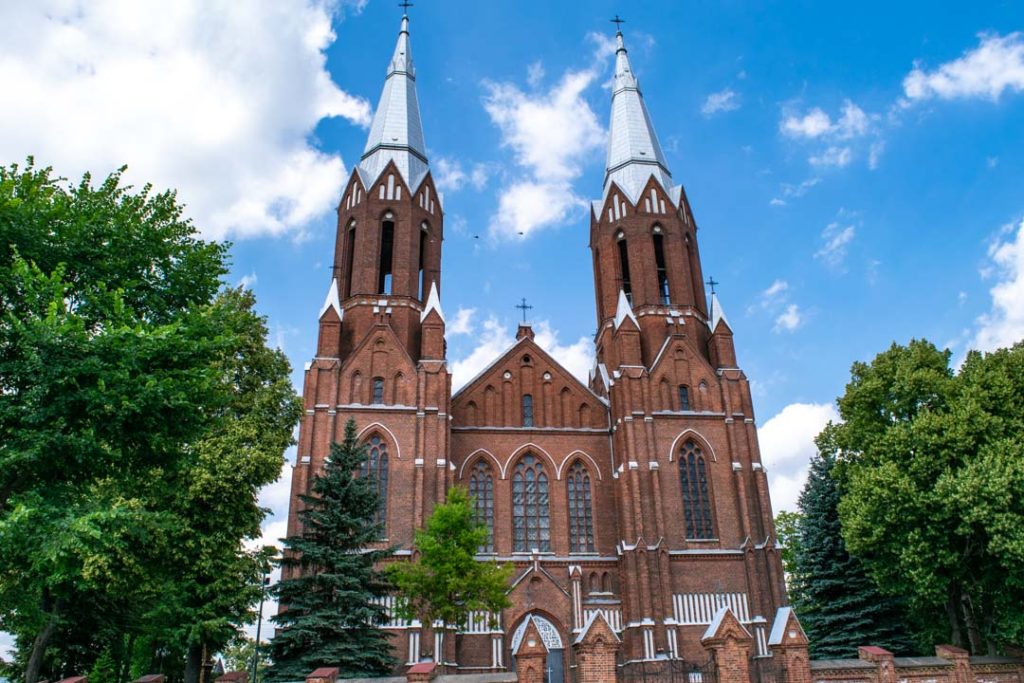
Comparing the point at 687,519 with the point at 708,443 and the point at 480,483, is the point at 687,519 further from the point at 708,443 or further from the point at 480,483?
the point at 480,483

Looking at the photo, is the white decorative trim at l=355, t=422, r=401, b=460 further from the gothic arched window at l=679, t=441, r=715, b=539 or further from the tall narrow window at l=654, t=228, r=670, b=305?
the tall narrow window at l=654, t=228, r=670, b=305

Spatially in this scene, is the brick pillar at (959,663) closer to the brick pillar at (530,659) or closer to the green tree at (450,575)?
the brick pillar at (530,659)

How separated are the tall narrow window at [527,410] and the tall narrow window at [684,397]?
6.01 meters

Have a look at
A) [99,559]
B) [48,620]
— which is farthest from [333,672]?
[48,620]

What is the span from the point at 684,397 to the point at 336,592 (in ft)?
55.9

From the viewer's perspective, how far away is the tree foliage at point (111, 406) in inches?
492

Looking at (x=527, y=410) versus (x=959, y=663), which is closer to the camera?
(x=959, y=663)

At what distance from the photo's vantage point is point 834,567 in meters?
26.8

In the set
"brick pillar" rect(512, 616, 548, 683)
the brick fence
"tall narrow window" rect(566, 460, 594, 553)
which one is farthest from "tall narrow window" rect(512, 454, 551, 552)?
"brick pillar" rect(512, 616, 548, 683)

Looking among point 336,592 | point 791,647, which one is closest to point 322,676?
point 336,592

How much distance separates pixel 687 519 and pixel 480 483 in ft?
26.3

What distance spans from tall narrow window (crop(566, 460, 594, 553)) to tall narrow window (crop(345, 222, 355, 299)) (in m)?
12.3

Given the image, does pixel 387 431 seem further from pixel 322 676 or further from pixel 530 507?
pixel 322 676

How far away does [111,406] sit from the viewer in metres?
12.6
